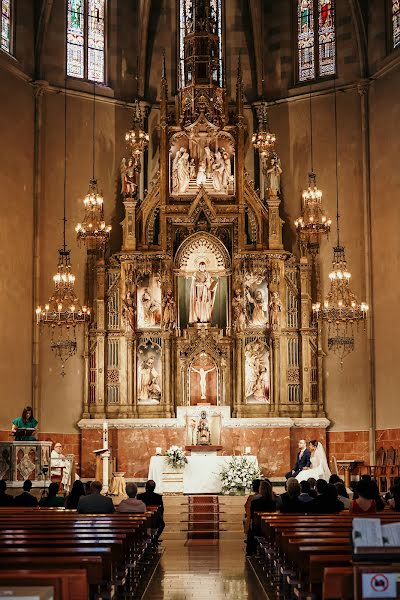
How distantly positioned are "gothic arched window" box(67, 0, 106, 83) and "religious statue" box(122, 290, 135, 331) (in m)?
6.64

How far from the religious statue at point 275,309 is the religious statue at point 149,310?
303 cm

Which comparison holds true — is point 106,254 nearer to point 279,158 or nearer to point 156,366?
point 156,366

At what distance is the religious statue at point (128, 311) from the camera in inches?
1109

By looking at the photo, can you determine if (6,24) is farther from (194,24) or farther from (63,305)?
(63,305)

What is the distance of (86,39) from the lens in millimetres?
30438

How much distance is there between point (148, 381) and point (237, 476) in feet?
15.3

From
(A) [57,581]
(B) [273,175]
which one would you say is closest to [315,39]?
(B) [273,175]

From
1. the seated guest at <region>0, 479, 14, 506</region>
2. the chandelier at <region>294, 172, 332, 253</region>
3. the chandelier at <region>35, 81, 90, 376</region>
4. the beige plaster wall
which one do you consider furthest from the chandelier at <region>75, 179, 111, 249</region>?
the seated guest at <region>0, 479, 14, 506</region>

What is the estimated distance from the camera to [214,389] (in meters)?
28.3

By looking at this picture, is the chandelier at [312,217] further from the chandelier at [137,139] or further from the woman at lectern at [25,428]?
the woman at lectern at [25,428]

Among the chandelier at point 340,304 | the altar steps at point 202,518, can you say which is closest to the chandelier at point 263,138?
the chandelier at point 340,304

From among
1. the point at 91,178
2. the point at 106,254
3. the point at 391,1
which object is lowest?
the point at 106,254

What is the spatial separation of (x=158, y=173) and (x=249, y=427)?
7284mm

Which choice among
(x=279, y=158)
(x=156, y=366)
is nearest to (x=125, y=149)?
(x=279, y=158)
